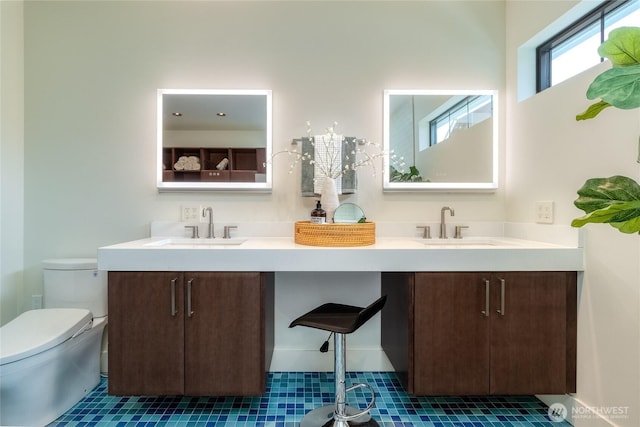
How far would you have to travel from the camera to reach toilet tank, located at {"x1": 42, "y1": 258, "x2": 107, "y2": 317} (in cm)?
187

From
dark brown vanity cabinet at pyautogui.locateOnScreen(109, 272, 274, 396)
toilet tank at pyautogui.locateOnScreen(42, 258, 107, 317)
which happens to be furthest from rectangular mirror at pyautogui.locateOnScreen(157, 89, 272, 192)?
dark brown vanity cabinet at pyautogui.locateOnScreen(109, 272, 274, 396)

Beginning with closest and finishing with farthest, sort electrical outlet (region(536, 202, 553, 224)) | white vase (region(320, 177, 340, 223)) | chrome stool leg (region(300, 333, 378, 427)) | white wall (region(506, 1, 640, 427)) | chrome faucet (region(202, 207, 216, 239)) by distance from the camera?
white wall (region(506, 1, 640, 427)) → chrome stool leg (region(300, 333, 378, 427)) → electrical outlet (region(536, 202, 553, 224)) → white vase (region(320, 177, 340, 223)) → chrome faucet (region(202, 207, 216, 239))

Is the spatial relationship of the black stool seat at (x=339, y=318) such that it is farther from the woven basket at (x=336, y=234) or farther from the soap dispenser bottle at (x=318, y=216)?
the soap dispenser bottle at (x=318, y=216)

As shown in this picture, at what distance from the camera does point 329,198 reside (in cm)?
180

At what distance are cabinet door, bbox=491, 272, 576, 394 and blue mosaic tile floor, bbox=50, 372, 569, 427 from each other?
253 millimetres

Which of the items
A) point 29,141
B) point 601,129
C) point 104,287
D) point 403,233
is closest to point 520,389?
point 403,233

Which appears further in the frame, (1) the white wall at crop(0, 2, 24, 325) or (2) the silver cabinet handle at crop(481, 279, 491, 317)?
(1) the white wall at crop(0, 2, 24, 325)

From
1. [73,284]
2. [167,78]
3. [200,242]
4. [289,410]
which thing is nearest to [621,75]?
[289,410]

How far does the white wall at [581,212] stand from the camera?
1284 millimetres

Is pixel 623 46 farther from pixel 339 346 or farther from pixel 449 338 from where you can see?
pixel 339 346

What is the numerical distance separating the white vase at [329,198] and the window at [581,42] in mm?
1394

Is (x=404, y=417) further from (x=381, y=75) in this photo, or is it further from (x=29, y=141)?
(x=29, y=141)

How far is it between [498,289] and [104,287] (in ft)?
7.10

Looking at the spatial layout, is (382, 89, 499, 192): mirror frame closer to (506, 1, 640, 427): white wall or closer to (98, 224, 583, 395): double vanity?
(506, 1, 640, 427): white wall
